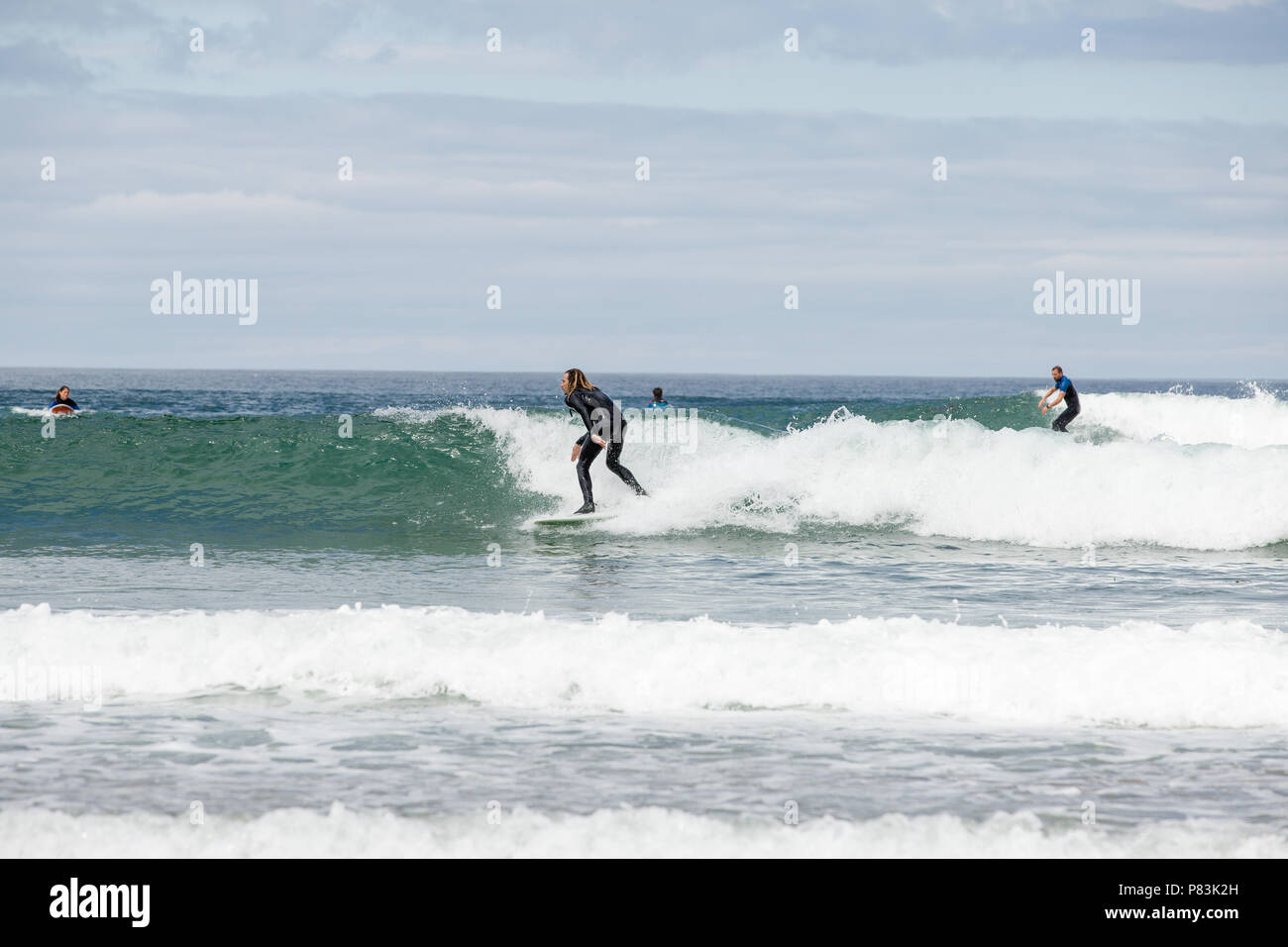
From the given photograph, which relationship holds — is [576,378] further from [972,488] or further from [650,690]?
[650,690]

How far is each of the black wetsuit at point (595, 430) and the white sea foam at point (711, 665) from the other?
24.4 feet

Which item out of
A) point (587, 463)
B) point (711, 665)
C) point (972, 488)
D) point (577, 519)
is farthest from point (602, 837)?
point (972, 488)

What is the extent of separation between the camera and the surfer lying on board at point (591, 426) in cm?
1506

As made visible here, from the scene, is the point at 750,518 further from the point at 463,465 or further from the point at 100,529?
the point at 100,529

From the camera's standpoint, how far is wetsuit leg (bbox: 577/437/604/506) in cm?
1552

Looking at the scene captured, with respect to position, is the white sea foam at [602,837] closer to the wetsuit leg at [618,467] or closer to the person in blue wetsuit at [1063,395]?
the wetsuit leg at [618,467]

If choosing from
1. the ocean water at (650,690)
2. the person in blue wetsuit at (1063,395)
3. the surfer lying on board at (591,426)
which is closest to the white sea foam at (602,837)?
the ocean water at (650,690)

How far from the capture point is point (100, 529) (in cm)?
1545

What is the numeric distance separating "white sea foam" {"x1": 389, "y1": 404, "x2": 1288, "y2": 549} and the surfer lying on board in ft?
2.13

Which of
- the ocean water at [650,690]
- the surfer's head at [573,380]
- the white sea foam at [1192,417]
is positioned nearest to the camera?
the ocean water at [650,690]

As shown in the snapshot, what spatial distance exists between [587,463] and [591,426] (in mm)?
590

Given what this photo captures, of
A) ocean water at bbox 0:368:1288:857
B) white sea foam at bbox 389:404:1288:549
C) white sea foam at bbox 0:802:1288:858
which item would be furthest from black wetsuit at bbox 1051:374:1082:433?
white sea foam at bbox 0:802:1288:858

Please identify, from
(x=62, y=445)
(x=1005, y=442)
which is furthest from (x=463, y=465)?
(x=1005, y=442)

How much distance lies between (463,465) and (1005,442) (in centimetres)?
888
